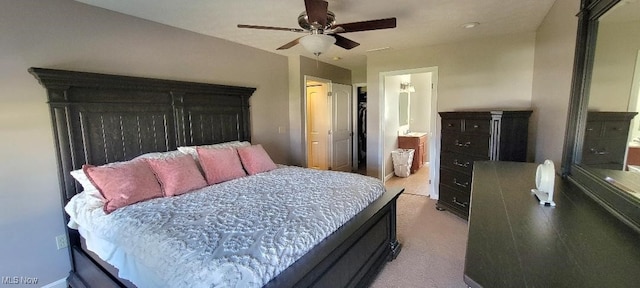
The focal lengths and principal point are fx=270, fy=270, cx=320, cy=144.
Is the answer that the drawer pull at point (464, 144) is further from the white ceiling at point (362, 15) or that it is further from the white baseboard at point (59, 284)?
the white baseboard at point (59, 284)

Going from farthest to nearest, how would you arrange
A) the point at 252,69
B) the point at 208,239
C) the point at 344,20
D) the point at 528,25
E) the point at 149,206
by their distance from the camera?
1. the point at 252,69
2. the point at 528,25
3. the point at 344,20
4. the point at 149,206
5. the point at 208,239

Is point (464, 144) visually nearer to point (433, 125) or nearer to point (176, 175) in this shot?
point (433, 125)

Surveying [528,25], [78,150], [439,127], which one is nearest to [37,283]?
[78,150]

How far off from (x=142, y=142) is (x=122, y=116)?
0.29 m

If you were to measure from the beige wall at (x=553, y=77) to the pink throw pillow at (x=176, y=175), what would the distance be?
3063 mm

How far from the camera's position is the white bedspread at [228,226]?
1.25 metres

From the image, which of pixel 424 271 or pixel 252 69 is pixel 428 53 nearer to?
pixel 252 69

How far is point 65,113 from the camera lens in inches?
85.8

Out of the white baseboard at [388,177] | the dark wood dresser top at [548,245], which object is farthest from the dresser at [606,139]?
the white baseboard at [388,177]

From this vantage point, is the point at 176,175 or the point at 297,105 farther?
the point at 297,105

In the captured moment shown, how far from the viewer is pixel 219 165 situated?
8.89 ft

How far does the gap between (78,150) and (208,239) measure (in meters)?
1.72

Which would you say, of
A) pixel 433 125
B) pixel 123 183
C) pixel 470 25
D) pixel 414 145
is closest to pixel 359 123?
pixel 414 145

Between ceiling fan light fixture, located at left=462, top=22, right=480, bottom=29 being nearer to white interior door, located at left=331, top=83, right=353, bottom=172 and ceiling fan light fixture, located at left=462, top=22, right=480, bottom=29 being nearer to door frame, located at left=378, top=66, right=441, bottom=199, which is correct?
door frame, located at left=378, top=66, right=441, bottom=199
